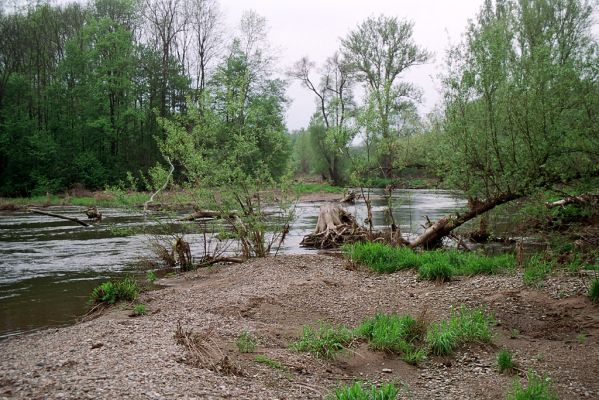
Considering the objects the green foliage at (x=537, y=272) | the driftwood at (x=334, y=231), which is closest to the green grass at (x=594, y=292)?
the green foliage at (x=537, y=272)

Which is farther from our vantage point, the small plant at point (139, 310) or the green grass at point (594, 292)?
the small plant at point (139, 310)

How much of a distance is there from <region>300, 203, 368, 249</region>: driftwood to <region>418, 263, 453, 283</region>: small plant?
6030 mm

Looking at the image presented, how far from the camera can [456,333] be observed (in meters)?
7.65

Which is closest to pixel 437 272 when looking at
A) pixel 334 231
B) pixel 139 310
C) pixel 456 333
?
pixel 456 333

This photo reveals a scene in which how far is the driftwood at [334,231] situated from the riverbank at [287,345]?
263 inches

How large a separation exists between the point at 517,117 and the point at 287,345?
22.1 feet

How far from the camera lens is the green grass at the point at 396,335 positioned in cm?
725

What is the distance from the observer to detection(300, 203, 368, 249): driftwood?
61.9 ft

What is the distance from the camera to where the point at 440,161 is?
1308 cm

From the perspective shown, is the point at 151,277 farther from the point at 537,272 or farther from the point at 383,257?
the point at 537,272

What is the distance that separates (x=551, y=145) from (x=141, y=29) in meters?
55.2

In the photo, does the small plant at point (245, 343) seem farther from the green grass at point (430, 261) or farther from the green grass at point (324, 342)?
the green grass at point (430, 261)

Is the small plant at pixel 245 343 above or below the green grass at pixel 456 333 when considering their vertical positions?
above

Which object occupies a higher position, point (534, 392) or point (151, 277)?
point (534, 392)
